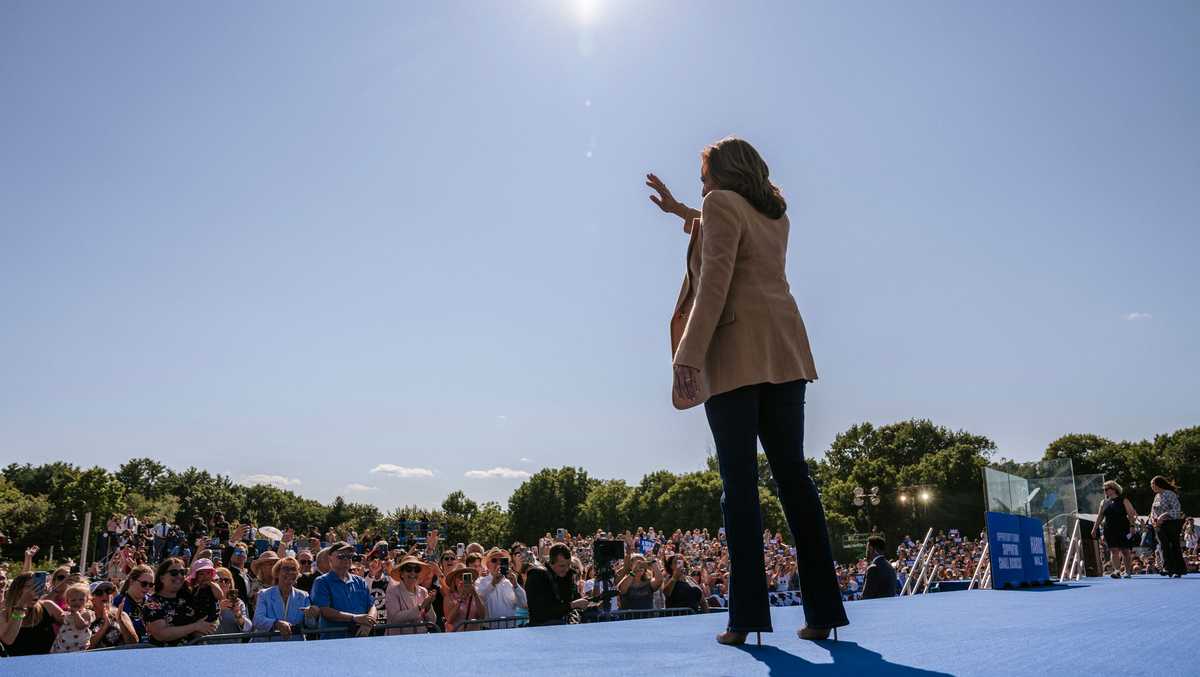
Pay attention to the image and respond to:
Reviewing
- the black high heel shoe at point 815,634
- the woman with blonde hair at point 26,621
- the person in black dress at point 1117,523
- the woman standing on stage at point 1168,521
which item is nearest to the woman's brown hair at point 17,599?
the woman with blonde hair at point 26,621

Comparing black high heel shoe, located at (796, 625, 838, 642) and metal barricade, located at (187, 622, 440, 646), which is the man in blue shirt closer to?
metal barricade, located at (187, 622, 440, 646)

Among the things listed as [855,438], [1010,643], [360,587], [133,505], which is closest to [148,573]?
[360,587]

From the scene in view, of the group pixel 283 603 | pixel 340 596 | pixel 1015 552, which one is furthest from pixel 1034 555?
pixel 283 603

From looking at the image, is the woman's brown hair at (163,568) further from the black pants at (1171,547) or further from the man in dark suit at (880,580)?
the black pants at (1171,547)

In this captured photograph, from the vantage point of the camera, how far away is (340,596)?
6926 millimetres

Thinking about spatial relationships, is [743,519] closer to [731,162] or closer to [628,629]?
[628,629]

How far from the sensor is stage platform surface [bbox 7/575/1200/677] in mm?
1619

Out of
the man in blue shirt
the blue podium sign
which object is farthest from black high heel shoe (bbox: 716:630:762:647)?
the man in blue shirt

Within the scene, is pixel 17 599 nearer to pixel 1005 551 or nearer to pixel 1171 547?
pixel 1005 551

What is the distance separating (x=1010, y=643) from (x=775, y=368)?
93 cm

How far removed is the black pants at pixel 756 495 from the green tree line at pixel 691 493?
46.4m

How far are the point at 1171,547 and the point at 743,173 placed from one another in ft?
32.3

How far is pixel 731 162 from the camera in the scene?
2.63m

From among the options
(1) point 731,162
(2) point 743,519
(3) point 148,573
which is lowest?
(3) point 148,573
